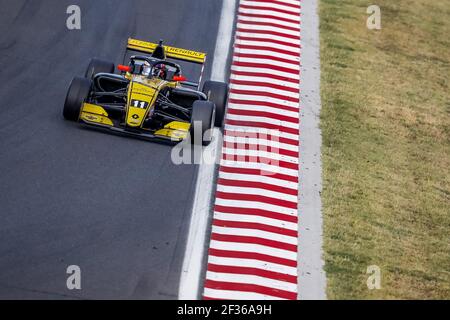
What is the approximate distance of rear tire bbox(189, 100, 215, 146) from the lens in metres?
16.8

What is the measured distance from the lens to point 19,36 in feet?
69.8

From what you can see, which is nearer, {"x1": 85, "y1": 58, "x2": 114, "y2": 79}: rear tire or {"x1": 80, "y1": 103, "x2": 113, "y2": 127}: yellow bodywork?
{"x1": 80, "y1": 103, "x2": 113, "y2": 127}: yellow bodywork

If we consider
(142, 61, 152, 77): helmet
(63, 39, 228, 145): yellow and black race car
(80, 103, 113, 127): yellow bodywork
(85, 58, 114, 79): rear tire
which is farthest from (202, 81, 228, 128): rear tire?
(80, 103, 113, 127): yellow bodywork

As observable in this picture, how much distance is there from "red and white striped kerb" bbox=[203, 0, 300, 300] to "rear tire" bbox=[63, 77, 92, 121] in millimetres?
2955

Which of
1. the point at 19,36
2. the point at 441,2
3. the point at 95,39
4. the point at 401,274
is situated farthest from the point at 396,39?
the point at 401,274

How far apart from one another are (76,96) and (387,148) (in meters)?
6.74

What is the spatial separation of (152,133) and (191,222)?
9.04 ft

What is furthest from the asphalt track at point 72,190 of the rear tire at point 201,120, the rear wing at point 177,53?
the rear wing at point 177,53

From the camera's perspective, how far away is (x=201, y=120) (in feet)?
55.2

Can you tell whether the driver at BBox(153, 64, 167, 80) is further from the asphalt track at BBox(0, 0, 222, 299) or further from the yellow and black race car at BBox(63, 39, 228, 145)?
the asphalt track at BBox(0, 0, 222, 299)

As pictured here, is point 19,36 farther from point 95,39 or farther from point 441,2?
point 441,2

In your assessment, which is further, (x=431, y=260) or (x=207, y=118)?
(x=207, y=118)

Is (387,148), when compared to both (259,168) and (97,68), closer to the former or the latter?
(259,168)
